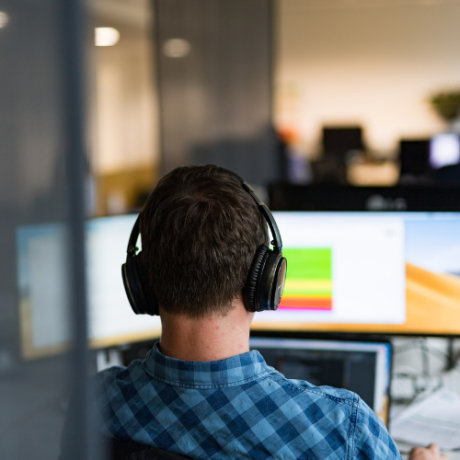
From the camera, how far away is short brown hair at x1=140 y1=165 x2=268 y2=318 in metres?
0.74

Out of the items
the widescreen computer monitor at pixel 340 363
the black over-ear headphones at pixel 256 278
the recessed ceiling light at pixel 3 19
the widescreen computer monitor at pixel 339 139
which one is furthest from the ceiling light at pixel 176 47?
the widescreen computer monitor at pixel 339 139

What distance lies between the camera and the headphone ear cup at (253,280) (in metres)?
0.77

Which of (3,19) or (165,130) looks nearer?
(3,19)

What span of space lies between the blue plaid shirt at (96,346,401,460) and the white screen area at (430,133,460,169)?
15.2 ft

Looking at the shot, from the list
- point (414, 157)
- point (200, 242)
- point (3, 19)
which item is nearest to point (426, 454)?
point (200, 242)

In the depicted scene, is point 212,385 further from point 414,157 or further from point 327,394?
point 414,157

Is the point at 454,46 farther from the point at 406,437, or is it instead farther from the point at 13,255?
the point at 13,255

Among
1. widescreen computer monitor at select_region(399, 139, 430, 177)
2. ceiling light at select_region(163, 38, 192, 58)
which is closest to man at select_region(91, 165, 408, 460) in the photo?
ceiling light at select_region(163, 38, 192, 58)

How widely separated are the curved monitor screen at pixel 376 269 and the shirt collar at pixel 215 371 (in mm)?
533

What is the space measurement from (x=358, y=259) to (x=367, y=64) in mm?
6224

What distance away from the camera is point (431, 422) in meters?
1.18

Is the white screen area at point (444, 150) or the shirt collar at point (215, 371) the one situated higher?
the white screen area at point (444, 150)

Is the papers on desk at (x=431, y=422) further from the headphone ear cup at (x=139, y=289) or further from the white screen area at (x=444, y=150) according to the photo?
the white screen area at (x=444, y=150)

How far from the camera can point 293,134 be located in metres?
7.27
